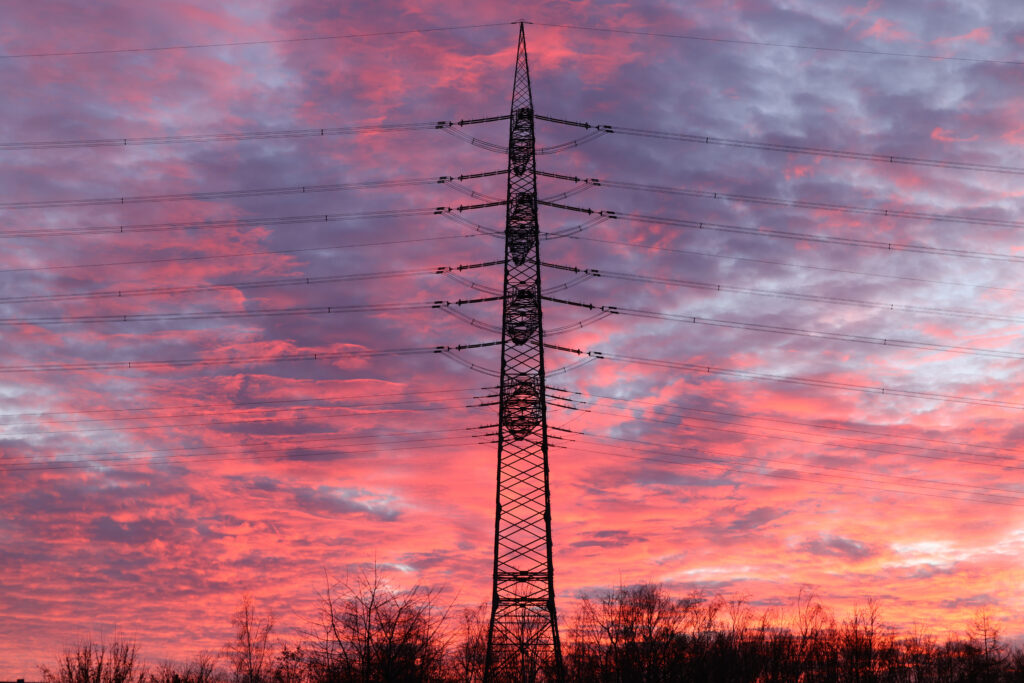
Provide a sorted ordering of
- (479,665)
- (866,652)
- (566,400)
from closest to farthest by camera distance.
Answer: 1. (566,400)
2. (479,665)
3. (866,652)

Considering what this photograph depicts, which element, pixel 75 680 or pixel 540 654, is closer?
pixel 540 654

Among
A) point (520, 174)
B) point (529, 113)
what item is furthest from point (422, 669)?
point (529, 113)

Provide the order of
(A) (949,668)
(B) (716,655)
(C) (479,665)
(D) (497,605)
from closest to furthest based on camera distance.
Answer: (D) (497,605), (C) (479,665), (B) (716,655), (A) (949,668)

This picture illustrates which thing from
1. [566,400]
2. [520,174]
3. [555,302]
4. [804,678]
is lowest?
[804,678]

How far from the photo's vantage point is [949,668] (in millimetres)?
146375

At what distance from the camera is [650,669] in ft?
314

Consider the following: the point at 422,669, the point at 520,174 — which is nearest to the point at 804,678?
the point at 422,669

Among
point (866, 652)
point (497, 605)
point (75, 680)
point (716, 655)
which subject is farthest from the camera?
point (866, 652)

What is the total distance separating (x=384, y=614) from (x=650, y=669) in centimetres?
4628

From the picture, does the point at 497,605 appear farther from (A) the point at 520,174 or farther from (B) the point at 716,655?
(B) the point at 716,655

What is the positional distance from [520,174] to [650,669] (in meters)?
55.5

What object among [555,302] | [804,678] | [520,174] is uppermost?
[520,174]

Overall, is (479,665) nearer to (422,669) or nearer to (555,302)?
(422,669)

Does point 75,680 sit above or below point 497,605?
below
